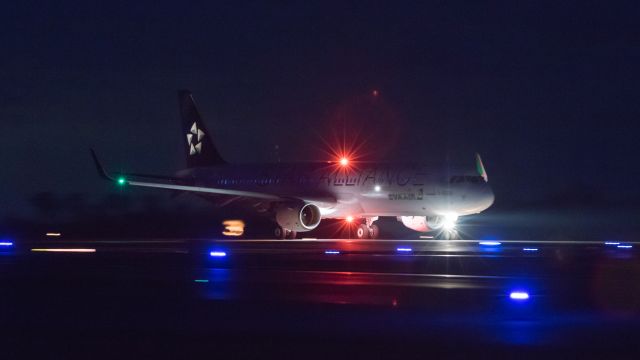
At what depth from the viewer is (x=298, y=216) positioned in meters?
48.5

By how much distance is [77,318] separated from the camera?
14.0 metres

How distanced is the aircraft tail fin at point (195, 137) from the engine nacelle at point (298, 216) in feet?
43.9

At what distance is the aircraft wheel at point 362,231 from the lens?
172 ft

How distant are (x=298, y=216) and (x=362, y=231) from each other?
207 inches

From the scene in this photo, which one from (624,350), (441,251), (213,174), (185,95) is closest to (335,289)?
(624,350)

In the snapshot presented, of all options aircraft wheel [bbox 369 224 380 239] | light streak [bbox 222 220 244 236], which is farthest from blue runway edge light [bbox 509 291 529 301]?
light streak [bbox 222 220 244 236]

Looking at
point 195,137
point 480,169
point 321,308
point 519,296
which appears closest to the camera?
point 321,308

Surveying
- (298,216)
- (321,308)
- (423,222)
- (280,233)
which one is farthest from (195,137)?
(321,308)

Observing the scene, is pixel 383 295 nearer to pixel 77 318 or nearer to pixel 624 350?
pixel 77 318

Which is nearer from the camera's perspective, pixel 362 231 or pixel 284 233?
pixel 284 233

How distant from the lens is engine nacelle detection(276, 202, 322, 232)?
48.6 meters

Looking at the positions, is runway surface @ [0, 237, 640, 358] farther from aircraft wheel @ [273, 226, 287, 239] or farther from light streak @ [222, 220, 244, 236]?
light streak @ [222, 220, 244, 236]

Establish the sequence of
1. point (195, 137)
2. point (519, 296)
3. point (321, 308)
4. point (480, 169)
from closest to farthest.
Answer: point (321, 308) < point (519, 296) < point (480, 169) < point (195, 137)

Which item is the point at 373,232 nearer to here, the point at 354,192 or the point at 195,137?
the point at 354,192
